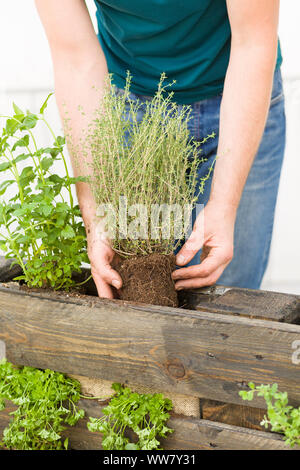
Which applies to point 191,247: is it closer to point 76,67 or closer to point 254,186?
point 254,186

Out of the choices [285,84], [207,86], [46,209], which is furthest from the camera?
[285,84]

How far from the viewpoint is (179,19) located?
1.27m

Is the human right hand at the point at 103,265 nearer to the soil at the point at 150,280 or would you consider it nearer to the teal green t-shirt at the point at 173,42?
the soil at the point at 150,280

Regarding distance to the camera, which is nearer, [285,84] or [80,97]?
[80,97]

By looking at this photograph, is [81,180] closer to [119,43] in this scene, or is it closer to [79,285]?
[79,285]

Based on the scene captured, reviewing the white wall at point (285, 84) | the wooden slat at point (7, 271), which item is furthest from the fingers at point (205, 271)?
the white wall at point (285, 84)

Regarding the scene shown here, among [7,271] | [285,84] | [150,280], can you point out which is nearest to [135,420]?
[150,280]

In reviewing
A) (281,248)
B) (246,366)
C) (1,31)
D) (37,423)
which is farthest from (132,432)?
(1,31)

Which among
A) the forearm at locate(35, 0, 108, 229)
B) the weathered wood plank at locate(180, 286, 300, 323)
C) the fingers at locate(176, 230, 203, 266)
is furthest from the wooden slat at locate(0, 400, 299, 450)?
the forearm at locate(35, 0, 108, 229)

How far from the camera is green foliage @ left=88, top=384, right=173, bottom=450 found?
1010mm

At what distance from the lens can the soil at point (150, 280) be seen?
1124mm

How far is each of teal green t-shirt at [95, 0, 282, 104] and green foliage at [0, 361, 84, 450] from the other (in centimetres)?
79

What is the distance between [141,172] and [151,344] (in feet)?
1.13

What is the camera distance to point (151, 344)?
1.01 metres
